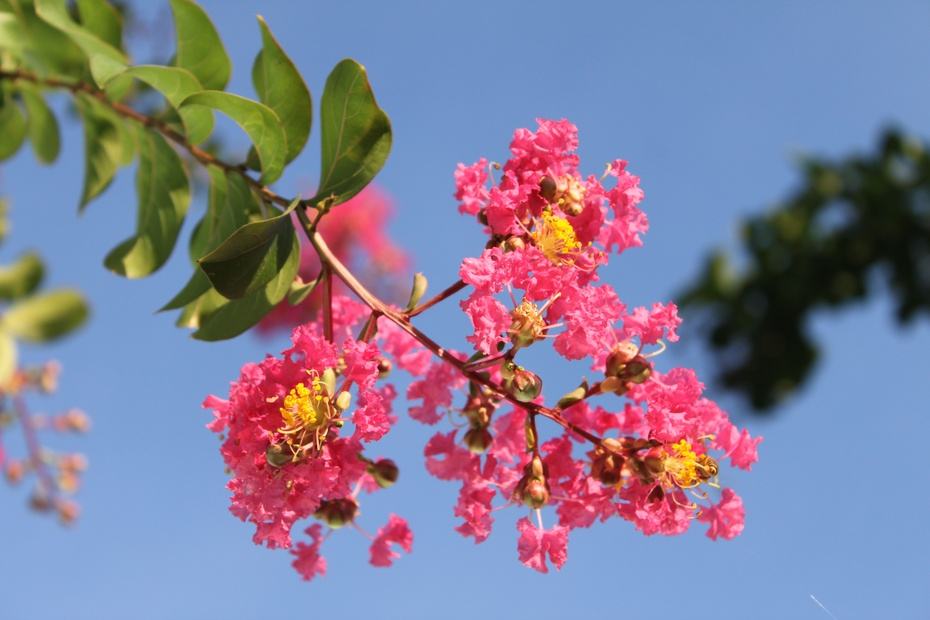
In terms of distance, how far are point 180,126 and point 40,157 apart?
431mm

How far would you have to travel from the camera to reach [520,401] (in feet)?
2.99

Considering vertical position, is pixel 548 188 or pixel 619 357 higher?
pixel 548 188

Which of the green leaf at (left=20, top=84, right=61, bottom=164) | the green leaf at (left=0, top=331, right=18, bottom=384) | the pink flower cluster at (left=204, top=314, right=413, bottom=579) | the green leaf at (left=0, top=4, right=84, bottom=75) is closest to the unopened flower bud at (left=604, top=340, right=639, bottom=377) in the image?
the pink flower cluster at (left=204, top=314, right=413, bottom=579)

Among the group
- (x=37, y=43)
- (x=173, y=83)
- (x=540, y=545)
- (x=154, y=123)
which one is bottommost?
(x=540, y=545)

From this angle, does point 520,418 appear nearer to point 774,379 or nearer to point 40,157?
point 40,157

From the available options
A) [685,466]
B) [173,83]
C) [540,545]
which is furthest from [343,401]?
[173,83]

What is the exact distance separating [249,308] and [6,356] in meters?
0.99

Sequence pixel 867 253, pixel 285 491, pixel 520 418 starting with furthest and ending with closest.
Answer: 1. pixel 867 253
2. pixel 520 418
3. pixel 285 491

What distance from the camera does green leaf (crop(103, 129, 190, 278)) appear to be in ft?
4.07

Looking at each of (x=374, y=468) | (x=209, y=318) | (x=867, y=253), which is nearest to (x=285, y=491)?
(x=374, y=468)

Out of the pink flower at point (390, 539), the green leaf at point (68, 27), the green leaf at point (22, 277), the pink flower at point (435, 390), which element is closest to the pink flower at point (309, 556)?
the pink flower at point (390, 539)

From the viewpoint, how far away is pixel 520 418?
997 millimetres

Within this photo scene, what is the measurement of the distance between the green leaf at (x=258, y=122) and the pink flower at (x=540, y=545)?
510mm

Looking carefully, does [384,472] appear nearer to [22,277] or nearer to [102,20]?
[102,20]
